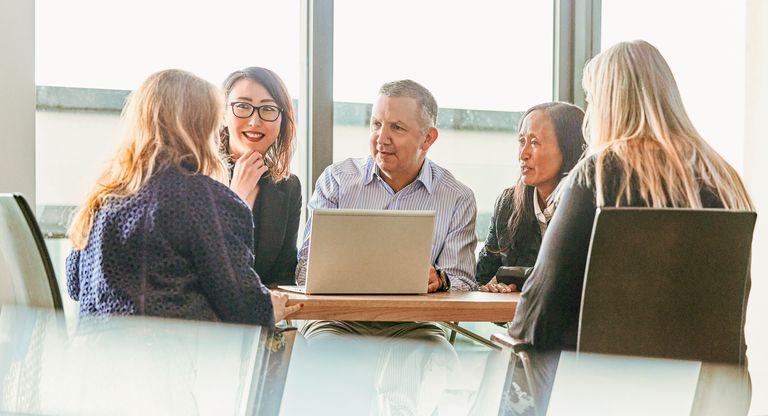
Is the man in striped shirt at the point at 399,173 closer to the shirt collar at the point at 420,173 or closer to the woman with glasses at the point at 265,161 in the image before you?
the shirt collar at the point at 420,173

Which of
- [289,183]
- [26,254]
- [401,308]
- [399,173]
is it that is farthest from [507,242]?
[26,254]

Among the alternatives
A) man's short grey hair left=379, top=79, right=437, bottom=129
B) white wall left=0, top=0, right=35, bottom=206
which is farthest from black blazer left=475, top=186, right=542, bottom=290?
white wall left=0, top=0, right=35, bottom=206

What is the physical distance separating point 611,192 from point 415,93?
136 centimetres

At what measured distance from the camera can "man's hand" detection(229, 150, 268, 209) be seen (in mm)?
2883

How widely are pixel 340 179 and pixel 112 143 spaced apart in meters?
0.96

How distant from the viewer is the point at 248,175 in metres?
2.90

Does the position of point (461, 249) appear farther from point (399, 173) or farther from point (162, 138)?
point (162, 138)

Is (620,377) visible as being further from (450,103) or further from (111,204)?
(450,103)

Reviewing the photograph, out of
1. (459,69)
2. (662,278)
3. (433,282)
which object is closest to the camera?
(662,278)

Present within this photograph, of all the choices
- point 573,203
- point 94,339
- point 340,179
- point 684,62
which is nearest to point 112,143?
point 340,179

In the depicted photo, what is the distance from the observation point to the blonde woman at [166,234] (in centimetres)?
181

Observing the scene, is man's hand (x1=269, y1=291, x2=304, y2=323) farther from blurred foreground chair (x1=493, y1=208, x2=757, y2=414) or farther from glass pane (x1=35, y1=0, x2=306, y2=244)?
glass pane (x1=35, y1=0, x2=306, y2=244)

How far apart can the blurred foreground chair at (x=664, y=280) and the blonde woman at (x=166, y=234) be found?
0.74 metres

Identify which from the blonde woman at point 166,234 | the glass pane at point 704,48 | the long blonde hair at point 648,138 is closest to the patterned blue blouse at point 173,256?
the blonde woman at point 166,234
